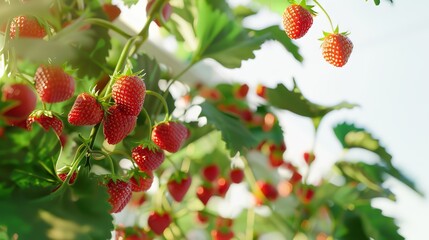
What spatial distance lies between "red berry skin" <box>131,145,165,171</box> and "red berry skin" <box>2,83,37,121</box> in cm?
15

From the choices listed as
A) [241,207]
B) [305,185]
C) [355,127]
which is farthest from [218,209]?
[355,127]

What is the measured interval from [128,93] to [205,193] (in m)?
0.59

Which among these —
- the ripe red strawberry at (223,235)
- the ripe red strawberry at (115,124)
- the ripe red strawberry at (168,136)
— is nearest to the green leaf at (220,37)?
the ripe red strawberry at (168,136)

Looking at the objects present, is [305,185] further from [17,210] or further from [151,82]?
[17,210]

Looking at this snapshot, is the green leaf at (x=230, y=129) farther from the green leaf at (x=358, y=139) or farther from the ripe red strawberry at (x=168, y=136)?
the green leaf at (x=358, y=139)

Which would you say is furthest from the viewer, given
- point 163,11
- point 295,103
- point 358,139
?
point 358,139

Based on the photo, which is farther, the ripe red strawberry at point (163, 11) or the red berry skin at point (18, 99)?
the ripe red strawberry at point (163, 11)

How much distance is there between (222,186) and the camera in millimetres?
1221

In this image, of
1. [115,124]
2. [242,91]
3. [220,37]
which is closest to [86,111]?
[115,124]

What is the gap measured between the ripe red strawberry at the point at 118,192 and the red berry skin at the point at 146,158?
0.18ft

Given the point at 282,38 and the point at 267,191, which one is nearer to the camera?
the point at 282,38

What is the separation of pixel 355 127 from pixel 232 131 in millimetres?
475

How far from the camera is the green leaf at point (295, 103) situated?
0.97 m

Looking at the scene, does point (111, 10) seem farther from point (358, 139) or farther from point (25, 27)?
point (358, 139)
